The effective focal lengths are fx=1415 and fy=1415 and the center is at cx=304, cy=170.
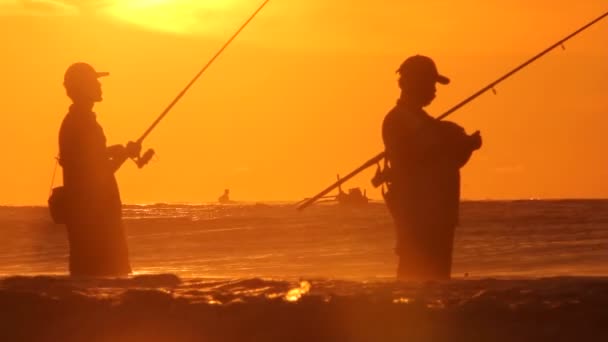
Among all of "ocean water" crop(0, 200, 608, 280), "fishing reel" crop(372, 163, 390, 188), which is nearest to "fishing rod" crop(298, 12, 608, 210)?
"fishing reel" crop(372, 163, 390, 188)

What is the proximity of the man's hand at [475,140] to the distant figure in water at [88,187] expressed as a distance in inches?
88.1

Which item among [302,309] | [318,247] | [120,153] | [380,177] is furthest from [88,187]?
[318,247]

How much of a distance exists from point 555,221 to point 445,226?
118 feet

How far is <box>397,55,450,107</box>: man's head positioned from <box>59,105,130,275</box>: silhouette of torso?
1894mm

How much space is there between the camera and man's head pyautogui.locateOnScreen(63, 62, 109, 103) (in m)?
8.38

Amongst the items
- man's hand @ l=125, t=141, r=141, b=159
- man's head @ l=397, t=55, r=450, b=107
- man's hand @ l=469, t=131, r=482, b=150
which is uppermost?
man's head @ l=397, t=55, r=450, b=107

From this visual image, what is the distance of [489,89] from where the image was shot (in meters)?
9.59

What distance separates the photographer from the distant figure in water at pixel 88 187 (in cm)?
808

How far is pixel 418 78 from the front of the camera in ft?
24.4

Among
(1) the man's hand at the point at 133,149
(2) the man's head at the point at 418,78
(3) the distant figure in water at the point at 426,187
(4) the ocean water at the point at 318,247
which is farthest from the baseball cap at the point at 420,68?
(4) the ocean water at the point at 318,247

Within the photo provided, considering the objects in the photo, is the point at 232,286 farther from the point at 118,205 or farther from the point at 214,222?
the point at 214,222

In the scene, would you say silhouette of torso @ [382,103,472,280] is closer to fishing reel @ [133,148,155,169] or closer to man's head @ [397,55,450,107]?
man's head @ [397,55,450,107]

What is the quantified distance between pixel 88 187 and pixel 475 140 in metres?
2.35

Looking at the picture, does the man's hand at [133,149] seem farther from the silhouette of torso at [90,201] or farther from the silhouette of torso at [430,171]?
the silhouette of torso at [430,171]
